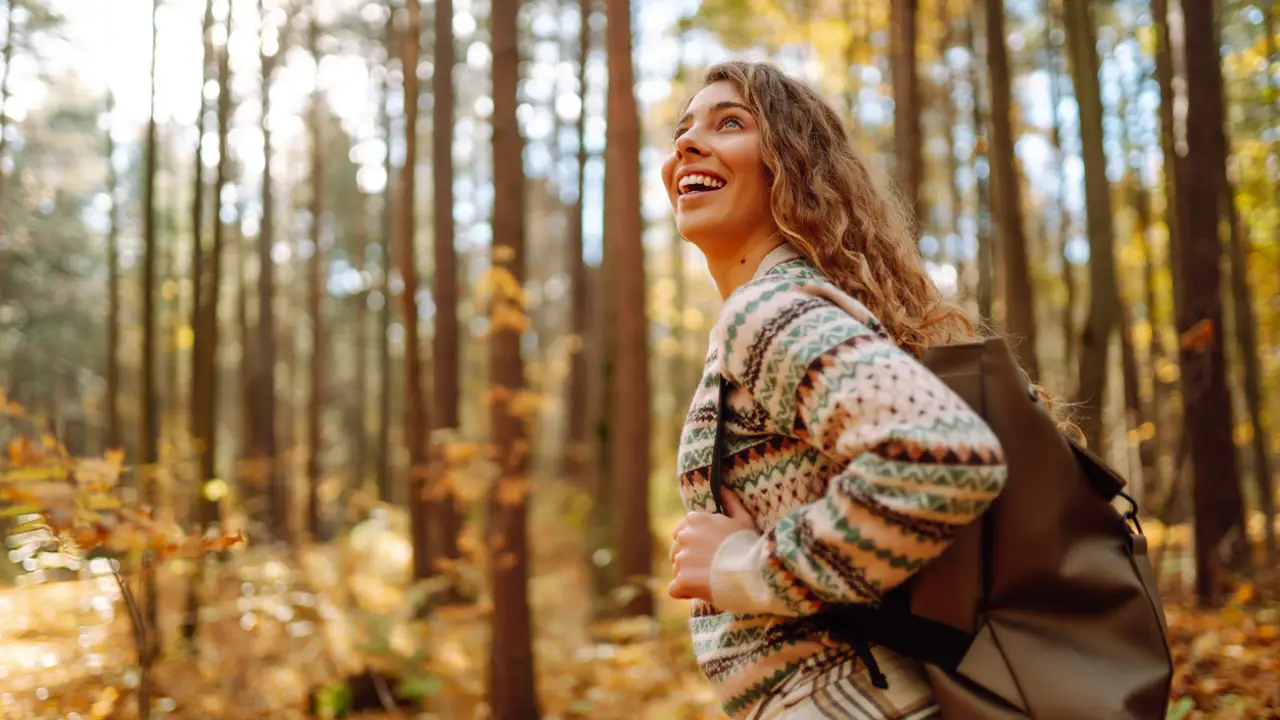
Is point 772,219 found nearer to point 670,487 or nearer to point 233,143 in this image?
point 670,487

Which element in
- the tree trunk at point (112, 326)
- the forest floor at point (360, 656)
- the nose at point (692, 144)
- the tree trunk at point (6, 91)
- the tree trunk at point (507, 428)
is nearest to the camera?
the nose at point (692, 144)

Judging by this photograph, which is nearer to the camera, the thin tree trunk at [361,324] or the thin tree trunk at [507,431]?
the thin tree trunk at [507,431]

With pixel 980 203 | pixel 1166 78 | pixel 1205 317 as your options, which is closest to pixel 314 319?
pixel 980 203

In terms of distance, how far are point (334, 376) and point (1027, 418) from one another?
36543 mm

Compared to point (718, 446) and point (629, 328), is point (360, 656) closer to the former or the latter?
point (629, 328)

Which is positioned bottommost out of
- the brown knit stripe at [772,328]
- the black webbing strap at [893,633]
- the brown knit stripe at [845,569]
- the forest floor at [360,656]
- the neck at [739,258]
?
the forest floor at [360,656]

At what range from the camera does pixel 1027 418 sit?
1.43m

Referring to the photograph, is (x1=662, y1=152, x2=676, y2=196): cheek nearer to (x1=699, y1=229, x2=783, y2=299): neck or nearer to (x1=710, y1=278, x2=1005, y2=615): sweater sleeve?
(x1=699, y1=229, x2=783, y2=299): neck

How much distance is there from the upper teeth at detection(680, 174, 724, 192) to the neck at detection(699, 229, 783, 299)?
141 mm

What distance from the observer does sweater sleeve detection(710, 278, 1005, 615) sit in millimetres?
1326

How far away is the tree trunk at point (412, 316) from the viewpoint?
1094cm

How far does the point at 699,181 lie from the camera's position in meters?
1.96

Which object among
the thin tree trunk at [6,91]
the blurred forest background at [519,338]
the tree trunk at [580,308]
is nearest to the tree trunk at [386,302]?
the blurred forest background at [519,338]

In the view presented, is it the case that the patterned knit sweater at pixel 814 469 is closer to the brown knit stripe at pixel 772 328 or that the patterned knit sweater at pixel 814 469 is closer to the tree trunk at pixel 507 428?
the brown knit stripe at pixel 772 328
